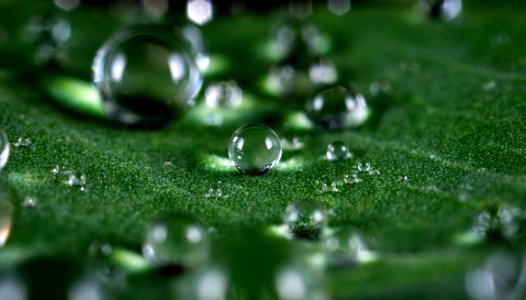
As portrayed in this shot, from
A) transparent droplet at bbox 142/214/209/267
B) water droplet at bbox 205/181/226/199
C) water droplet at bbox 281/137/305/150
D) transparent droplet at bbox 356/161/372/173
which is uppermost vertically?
water droplet at bbox 281/137/305/150

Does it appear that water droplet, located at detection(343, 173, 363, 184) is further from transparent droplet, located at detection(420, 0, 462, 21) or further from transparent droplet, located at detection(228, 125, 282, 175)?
transparent droplet, located at detection(420, 0, 462, 21)

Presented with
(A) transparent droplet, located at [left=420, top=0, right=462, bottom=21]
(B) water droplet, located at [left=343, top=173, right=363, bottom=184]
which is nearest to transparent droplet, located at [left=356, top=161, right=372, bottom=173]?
(B) water droplet, located at [left=343, top=173, right=363, bottom=184]

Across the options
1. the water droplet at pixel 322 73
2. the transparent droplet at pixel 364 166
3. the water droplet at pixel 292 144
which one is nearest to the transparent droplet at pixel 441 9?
the water droplet at pixel 322 73

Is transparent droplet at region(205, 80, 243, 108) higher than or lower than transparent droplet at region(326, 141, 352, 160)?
higher

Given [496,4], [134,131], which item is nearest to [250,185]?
[134,131]

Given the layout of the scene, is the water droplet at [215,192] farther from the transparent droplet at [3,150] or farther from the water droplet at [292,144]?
the transparent droplet at [3,150]

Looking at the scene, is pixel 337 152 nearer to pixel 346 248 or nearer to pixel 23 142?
pixel 346 248
